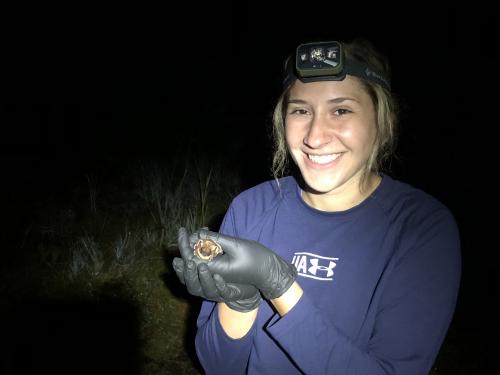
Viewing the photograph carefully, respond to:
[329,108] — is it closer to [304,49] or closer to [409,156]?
[304,49]

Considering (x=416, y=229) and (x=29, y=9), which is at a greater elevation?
(x=29, y=9)

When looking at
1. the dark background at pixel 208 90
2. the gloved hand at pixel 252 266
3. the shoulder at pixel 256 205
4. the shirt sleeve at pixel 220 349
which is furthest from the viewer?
the dark background at pixel 208 90

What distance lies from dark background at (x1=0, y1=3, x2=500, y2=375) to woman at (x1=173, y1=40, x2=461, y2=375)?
127 inches

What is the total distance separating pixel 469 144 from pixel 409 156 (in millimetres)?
1195

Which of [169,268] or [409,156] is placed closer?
[169,268]

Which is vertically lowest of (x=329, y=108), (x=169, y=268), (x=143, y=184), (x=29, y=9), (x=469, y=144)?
(x=169, y=268)

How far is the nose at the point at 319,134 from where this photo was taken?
3.72 feet

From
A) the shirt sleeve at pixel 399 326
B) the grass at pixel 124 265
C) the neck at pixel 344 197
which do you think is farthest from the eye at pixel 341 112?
the grass at pixel 124 265

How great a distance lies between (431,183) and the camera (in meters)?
5.27

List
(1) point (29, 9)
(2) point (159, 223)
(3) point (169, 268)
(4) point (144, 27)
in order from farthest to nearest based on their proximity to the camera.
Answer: (4) point (144, 27)
(1) point (29, 9)
(2) point (159, 223)
(3) point (169, 268)

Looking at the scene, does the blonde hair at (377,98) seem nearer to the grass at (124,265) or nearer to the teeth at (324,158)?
the teeth at (324,158)

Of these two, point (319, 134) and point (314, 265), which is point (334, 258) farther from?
point (319, 134)

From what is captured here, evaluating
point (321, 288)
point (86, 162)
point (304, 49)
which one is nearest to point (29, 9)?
point (86, 162)

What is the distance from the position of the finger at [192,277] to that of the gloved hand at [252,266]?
0.21 ft
